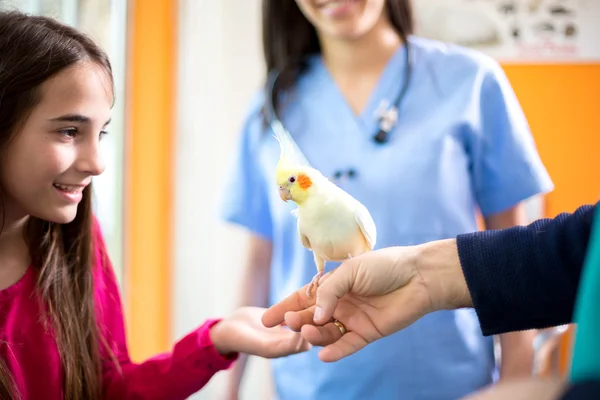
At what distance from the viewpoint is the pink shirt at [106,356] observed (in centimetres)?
89

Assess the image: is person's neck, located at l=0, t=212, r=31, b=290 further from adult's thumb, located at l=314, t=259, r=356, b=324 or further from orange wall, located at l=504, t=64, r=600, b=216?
orange wall, located at l=504, t=64, r=600, b=216

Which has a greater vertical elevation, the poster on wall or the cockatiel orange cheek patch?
the poster on wall

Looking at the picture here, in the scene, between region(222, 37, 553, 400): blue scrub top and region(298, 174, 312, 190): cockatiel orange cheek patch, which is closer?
region(298, 174, 312, 190): cockatiel orange cheek patch

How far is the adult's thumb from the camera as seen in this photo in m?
0.78

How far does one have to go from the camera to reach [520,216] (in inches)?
46.9

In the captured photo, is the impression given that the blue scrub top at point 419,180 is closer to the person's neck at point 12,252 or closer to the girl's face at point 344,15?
the girl's face at point 344,15

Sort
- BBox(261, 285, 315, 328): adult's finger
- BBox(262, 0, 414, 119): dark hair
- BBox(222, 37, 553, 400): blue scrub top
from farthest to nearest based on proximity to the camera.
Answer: BBox(262, 0, 414, 119): dark hair, BBox(222, 37, 553, 400): blue scrub top, BBox(261, 285, 315, 328): adult's finger

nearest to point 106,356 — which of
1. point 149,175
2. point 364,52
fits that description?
point 364,52

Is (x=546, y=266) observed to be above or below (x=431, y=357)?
above

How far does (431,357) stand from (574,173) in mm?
1434

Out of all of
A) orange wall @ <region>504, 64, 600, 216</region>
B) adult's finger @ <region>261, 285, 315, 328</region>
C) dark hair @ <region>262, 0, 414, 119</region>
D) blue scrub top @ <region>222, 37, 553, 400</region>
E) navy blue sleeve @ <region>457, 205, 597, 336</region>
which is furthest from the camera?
orange wall @ <region>504, 64, 600, 216</region>

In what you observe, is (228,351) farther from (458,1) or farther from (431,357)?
(458,1)

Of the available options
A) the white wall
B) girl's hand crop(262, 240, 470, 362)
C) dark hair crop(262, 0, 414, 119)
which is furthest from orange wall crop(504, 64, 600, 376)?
girl's hand crop(262, 240, 470, 362)

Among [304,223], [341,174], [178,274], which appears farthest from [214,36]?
[304,223]
